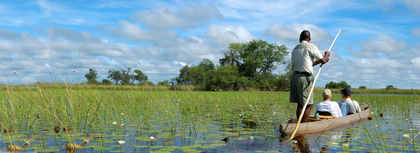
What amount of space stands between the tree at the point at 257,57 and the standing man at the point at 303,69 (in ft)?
158

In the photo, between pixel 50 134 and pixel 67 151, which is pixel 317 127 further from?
pixel 50 134

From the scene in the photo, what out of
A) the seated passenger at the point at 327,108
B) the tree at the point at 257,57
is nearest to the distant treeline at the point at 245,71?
the tree at the point at 257,57

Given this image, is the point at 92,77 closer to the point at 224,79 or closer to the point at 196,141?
the point at 196,141

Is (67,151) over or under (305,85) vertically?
under

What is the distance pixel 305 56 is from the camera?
22.2ft

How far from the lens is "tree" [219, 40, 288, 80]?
56125 millimetres

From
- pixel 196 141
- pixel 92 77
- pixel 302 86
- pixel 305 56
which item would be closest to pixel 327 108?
pixel 302 86

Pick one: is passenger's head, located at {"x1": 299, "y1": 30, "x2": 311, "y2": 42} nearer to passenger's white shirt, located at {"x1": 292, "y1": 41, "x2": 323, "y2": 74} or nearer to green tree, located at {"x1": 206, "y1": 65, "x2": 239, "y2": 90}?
passenger's white shirt, located at {"x1": 292, "y1": 41, "x2": 323, "y2": 74}

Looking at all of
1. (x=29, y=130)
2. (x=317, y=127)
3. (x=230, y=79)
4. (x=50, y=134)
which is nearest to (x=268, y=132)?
(x=317, y=127)

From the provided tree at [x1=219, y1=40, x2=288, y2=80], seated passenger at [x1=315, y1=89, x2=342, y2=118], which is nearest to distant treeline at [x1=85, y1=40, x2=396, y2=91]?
tree at [x1=219, y1=40, x2=288, y2=80]

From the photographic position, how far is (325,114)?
816 cm

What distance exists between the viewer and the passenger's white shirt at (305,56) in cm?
672

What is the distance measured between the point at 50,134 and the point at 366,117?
9874 mm

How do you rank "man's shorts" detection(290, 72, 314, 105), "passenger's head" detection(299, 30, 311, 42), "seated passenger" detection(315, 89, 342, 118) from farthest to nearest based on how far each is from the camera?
1. "seated passenger" detection(315, 89, 342, 118)
2. "passenger's head" detection(299, 30, 311, 42)
3. "man's shorts" detection(290, 72, 314, 105)
